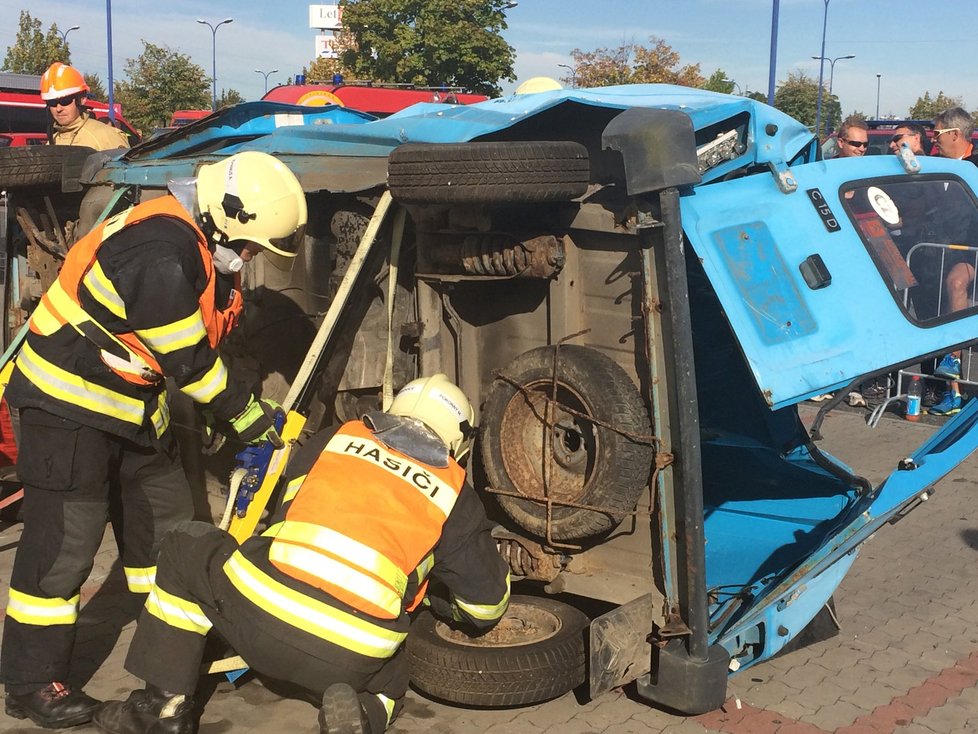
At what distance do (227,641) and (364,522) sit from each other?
0.56 metres

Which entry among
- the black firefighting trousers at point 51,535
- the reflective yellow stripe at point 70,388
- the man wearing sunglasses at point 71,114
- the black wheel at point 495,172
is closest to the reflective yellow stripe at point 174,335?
the reflective yellow stripe at point 70,388

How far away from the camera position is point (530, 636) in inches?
140

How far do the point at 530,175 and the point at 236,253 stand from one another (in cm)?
104

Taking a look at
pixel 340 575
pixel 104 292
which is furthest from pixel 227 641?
pixel 104 292

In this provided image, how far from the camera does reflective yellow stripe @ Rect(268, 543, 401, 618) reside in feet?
9.08

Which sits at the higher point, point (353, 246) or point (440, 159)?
point (440, 159)

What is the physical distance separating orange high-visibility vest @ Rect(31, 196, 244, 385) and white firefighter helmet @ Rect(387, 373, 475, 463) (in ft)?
2.35

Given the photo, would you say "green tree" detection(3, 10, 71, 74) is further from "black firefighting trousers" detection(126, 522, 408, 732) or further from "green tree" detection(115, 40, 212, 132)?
"black firefighting trousers" detection(126, 522, 408, 732)

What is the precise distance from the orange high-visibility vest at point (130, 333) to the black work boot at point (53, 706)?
1.04 metres

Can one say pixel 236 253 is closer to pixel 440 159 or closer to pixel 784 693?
pixel 440 159

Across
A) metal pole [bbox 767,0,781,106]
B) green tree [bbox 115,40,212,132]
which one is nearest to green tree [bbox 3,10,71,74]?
green tree [bbox 115,40,212,132]

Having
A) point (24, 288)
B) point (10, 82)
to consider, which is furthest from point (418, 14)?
point (24, 288)

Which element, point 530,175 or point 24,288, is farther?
point 24,288

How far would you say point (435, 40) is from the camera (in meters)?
26.5
